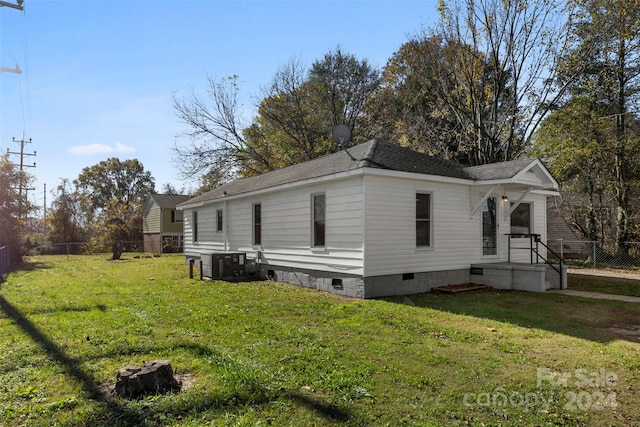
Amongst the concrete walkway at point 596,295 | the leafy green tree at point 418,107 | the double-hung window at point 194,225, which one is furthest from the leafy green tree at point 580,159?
the double-hung window at point 194,225

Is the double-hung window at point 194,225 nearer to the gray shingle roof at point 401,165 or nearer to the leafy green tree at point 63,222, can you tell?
the gray shingle roof at point 401,165

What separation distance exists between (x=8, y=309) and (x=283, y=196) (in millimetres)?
7009

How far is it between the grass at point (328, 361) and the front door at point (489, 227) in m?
3.16

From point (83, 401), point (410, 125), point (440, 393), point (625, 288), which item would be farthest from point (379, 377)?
point (410, 125)

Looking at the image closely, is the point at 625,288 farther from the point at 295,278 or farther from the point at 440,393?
the point at 440,393

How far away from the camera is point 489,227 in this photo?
37.4 ft

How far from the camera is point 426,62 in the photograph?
19.6 meters

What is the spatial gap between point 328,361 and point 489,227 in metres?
8.72

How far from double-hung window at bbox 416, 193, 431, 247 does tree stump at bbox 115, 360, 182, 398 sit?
7483 millimetres

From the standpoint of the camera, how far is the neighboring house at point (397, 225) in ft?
29.6

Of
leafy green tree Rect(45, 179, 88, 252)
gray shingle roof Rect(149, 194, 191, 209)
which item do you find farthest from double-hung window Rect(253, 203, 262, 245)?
leafy green tree Rect(45, 179, 88, 252)

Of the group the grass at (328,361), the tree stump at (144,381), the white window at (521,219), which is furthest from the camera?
the white window at (521,219)

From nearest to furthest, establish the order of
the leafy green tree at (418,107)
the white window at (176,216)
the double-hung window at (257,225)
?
1. the double-hung window at (257,225)
2. the leafy green tree at (418,107)
3. the white window at (176,216)

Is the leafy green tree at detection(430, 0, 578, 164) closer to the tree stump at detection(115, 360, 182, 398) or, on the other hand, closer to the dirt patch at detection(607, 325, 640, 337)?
the dirt patch at detection(607, 325, 640, 337)
